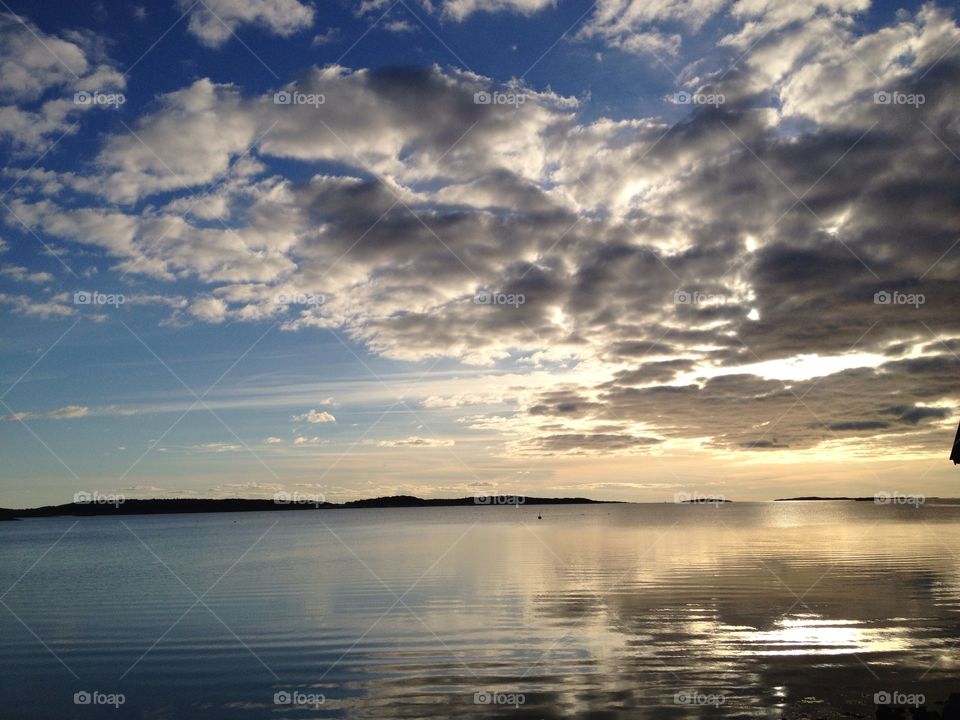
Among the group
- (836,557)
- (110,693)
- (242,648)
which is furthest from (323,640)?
(836,557)

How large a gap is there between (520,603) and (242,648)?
16.2 metres

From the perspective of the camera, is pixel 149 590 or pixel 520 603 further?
pixel 149 590

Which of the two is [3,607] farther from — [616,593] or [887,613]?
[887,613]

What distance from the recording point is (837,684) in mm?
23453

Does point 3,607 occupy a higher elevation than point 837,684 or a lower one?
higher
